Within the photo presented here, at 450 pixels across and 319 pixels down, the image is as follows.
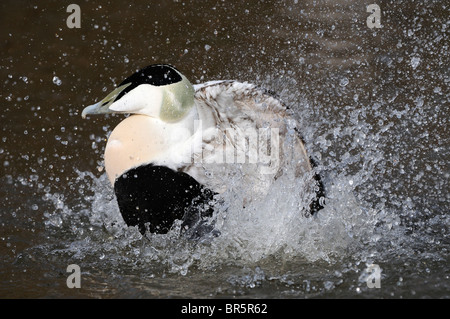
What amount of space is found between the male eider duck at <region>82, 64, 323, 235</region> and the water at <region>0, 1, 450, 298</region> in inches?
4.2

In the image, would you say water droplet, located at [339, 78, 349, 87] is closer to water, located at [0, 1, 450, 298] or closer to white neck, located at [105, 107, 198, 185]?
water, located at [0, 1, 450, 298]

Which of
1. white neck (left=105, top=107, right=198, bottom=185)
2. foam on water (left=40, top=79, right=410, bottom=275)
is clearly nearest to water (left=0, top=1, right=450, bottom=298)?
foam on water (left=40, top=79, right=410, bottom=275)

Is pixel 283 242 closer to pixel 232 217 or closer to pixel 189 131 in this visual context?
pixel 232 217

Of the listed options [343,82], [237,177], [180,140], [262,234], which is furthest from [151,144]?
[343,82]

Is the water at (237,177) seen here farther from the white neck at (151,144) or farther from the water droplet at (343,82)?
the white neck at (151,144)

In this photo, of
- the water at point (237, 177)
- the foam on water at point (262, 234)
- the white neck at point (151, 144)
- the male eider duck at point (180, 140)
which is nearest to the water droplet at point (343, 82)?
the water at point (237, 177)

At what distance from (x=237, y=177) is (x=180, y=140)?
24cm

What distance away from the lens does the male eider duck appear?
92.2 inches

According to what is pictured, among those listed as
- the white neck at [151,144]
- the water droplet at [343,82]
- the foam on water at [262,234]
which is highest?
the water droplet at [343,82]

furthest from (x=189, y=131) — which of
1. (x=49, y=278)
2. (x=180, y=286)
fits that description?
(x=49, y=278)

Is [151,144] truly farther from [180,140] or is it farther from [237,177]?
[237,177]

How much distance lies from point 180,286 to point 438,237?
3.22 feet

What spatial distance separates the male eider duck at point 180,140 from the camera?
2342 millimetres

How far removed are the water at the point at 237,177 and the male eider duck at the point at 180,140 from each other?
0.11 metres
